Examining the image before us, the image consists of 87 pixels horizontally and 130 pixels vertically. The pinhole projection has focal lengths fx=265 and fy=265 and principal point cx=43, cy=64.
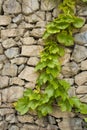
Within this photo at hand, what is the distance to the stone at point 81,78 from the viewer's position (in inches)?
108

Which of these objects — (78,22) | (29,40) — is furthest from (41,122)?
(78,22)

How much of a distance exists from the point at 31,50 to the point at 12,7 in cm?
52

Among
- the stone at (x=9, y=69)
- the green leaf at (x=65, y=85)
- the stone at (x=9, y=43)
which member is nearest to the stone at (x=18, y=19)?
the stone at (x=9, y=43)

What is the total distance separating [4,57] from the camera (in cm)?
292

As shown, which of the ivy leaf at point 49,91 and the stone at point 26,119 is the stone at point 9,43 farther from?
the stone at point 26,119

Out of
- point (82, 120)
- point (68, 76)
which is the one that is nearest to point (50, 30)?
point (68, 76)

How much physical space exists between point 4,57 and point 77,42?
2.67 feet

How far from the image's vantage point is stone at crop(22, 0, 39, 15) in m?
2.85

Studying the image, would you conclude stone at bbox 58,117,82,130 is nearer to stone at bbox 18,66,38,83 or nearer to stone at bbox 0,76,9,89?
stone at bbox 18,66,38,83

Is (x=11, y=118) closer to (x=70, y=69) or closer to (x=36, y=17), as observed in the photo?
(x=70, y=69)

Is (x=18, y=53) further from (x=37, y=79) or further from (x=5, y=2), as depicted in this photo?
(x=5, y=2)

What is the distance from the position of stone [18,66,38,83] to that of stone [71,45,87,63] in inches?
18.1

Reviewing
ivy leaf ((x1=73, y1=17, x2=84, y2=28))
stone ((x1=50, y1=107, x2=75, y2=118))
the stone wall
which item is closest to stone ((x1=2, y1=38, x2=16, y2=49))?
the stone wall

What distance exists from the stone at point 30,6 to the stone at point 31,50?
37 cm
